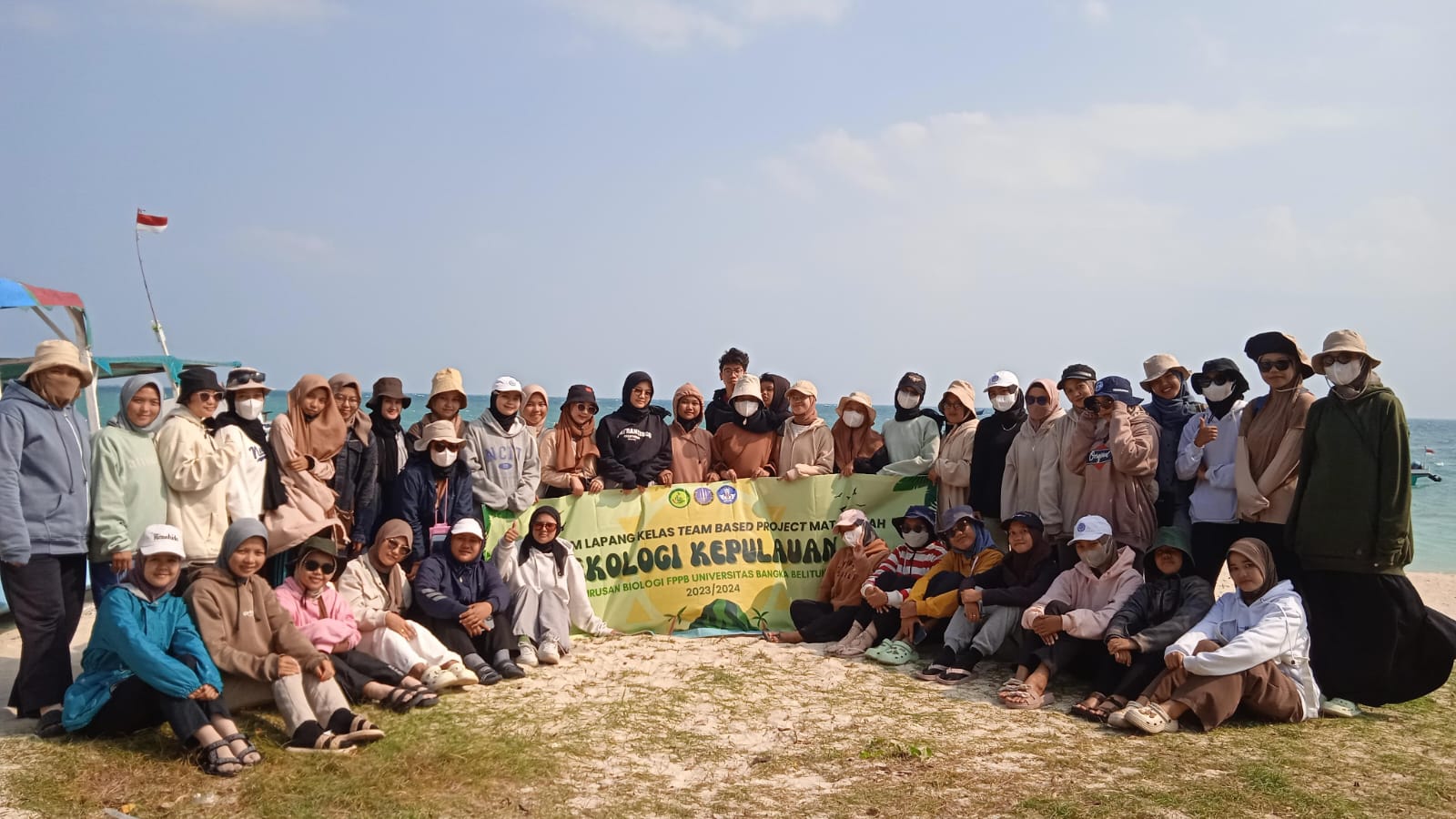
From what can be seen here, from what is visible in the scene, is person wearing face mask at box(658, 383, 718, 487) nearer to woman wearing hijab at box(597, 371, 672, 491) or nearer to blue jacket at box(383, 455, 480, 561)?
woman wearing hijab at box(597, 371, 672, 491)

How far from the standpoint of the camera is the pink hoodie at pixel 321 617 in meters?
6.05

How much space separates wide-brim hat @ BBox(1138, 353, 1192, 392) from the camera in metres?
7.41

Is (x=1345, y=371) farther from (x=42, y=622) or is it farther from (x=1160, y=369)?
(x=42, y=622)

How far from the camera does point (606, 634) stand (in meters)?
8.01

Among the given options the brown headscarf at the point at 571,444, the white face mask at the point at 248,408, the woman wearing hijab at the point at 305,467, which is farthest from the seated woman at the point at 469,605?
the white face mask at the point at 248,408

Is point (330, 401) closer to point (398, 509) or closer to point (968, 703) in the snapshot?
point (398, 509)

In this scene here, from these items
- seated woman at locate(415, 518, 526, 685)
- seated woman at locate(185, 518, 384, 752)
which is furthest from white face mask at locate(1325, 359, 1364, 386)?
seated woman at locate(185, 518, 384, 752)

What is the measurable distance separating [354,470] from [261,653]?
5.46ft

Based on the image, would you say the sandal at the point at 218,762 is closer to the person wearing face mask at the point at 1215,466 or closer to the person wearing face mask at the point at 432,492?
the person wearing face mask at the point at 432,492

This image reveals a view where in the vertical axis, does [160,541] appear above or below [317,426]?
below

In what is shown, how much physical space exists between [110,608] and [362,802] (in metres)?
1.67

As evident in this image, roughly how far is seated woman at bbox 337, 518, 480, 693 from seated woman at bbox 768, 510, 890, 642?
2.48 meters

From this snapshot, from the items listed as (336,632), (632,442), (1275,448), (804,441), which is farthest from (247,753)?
(1275,448)

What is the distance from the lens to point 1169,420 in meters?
A: 7.38
